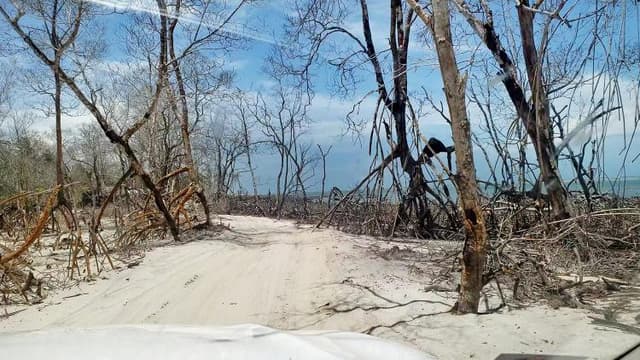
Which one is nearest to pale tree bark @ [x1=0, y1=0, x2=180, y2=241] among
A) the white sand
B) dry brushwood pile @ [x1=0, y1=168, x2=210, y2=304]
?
dry brushwood pile @ [x1=0, y1=168, x2=210, y2=304]

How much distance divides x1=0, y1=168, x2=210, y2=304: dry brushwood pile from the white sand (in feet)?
1.27

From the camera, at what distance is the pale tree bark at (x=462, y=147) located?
3732mm

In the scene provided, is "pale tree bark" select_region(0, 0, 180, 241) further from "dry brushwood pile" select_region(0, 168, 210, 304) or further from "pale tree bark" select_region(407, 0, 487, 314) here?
"pale tree bark" select_region(407, 0, 487, 314)

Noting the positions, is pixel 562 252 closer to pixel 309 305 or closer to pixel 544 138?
pixel 544 138

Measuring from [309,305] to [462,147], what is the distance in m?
2.07

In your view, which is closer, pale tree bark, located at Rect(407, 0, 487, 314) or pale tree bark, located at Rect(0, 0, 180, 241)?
pale tree bark, located at Rect(407, 0, 487, 314)

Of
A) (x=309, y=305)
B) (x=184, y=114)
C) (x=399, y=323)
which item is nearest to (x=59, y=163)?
(x=184, y=114)

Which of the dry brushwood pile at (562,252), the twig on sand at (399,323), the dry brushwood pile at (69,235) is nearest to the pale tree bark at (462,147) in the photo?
the dry brushwood pile at (562,252)

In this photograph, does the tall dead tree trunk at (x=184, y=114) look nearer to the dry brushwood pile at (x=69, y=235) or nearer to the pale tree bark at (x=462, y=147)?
the dry brushwood pile at (x=69, y=235)

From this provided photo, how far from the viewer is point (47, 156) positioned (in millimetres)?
18984

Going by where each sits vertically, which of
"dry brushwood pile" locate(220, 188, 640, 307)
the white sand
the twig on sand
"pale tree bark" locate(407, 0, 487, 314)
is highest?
"pale tree bark" locate(407, 0, 487, 314)

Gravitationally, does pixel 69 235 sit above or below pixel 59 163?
below

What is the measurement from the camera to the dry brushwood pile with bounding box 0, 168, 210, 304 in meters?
5.29

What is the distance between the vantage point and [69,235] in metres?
7.25
